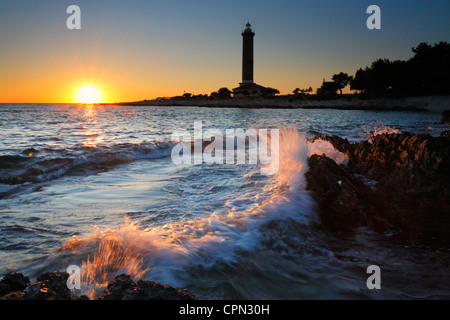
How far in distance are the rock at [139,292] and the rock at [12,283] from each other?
539 millimetres

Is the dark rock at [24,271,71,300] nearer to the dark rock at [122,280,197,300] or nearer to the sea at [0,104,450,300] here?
the sea at [0,104,450,300]

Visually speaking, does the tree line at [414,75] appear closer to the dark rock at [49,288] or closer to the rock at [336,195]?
the rock at [336,195]

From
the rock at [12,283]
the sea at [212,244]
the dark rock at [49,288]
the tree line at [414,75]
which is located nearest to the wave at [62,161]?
the sea at [212,244]

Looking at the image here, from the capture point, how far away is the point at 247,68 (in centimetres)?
7262

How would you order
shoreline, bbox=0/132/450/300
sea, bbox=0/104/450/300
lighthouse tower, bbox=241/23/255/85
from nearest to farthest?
sea, bbox=0/104/450/300
shoreline, bbox=0/132/450/300
lighthouse tower, bbox=241/23/255/85

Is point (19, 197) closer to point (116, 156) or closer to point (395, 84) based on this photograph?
point (116, 156)

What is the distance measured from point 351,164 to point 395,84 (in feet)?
205

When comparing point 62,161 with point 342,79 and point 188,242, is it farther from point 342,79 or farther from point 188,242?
point 342,79

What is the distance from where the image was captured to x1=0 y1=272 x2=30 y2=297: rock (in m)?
1.77

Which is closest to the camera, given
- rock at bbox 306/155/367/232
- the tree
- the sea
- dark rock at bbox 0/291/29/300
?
dark rock at bbox 0/291/29/300

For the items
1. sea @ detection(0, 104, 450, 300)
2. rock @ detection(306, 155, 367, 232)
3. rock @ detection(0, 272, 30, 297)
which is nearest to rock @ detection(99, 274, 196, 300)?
sea @ detection(0, 104, 450, 300)

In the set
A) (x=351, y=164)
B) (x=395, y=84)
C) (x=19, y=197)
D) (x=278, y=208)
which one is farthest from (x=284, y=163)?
(x=395, y=84)

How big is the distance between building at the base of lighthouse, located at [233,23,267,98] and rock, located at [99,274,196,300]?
73.0 metres

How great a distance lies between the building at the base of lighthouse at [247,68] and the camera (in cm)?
6981
